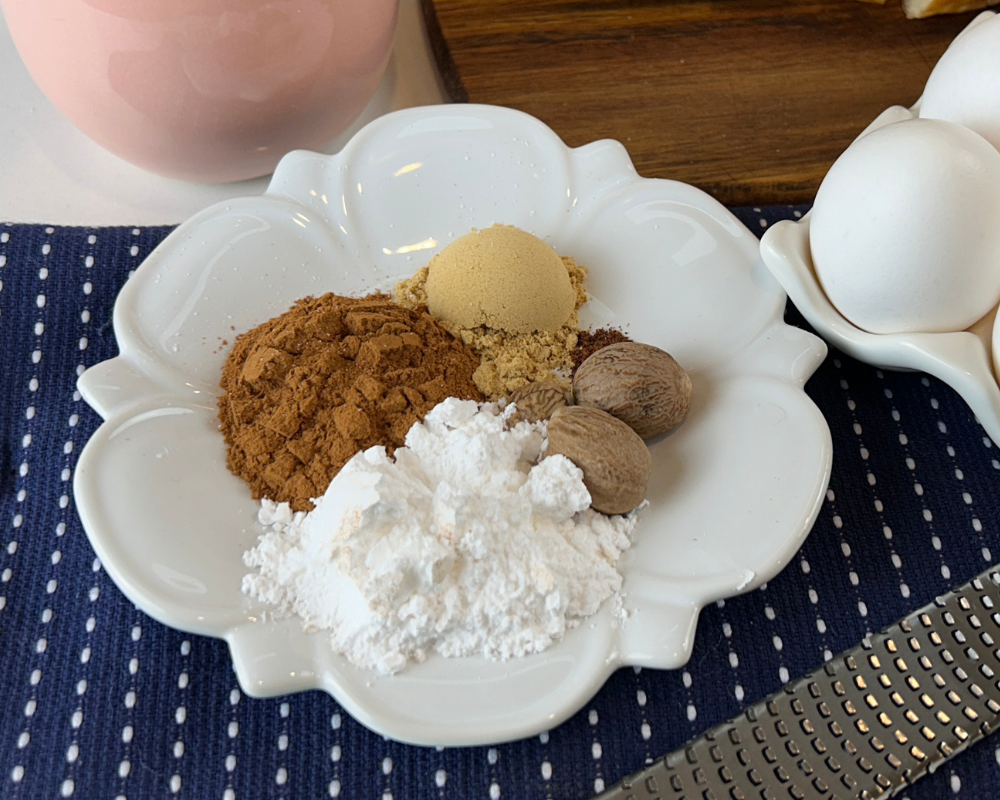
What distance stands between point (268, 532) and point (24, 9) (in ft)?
1.62

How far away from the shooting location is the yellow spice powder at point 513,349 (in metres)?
0.76

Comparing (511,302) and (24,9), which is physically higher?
(24,9)

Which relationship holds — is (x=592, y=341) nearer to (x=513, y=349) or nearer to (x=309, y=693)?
(x=513, y=349)

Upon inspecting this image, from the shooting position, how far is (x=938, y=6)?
111 cm

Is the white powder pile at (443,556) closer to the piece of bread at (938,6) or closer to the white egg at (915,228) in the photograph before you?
the white egg at (915,228)

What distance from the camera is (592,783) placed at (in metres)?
0.61

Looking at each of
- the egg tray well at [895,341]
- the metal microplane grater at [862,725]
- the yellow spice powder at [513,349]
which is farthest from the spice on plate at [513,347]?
the metal microplane grater at [862,725]

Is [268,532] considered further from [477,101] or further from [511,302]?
[477,101]

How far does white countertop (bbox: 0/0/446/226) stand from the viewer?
948 millimetres

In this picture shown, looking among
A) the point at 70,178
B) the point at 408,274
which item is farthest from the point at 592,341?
the point at 70,178

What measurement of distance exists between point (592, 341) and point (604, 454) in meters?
0.17

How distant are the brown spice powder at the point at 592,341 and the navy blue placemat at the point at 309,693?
20cm

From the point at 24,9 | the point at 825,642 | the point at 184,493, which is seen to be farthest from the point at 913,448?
the point at 24,9

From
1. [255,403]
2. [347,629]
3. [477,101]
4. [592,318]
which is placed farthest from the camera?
[477,101]
